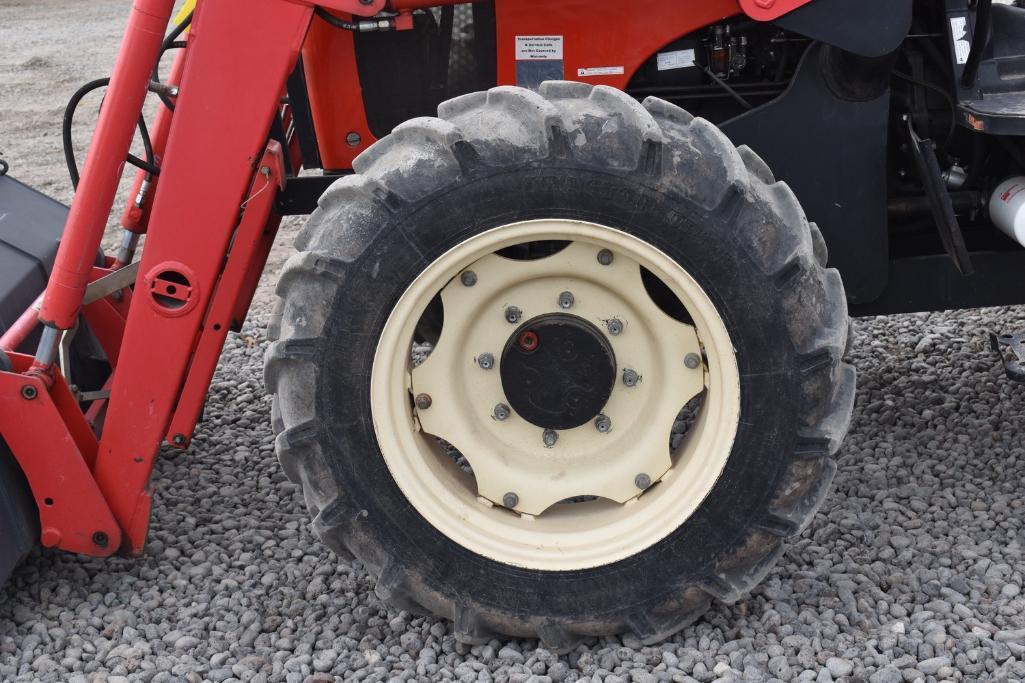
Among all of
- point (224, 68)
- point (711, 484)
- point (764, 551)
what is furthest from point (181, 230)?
point (764, 551)

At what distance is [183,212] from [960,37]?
1.85 m

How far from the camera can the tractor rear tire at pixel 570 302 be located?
2320 millimetres

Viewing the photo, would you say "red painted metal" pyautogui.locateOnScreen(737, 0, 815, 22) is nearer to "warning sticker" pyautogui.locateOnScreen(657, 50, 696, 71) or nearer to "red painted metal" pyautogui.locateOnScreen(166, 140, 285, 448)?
"warning sticker" pyautogui.locateOnScreen(657, 50, 696, 71)

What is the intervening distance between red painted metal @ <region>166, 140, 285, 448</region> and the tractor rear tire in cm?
36

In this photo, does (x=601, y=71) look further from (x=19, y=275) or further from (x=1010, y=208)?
(x=19, y=275)

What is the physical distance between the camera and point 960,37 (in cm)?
276

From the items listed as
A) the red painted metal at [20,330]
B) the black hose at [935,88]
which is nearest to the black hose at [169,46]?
the red painted metal at [20,330]

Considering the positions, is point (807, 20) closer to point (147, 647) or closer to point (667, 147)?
point (667, 147)

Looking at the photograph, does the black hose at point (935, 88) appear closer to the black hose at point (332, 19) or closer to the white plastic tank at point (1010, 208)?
the white plastic tank at point (1010, 208)

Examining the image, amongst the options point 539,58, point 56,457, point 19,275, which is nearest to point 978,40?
point 539,58

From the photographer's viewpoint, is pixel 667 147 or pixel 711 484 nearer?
pixel 667 147

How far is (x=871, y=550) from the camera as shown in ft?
9.87

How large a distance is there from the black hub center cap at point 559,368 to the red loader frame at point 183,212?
2.11ft

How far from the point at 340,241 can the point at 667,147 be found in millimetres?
686
